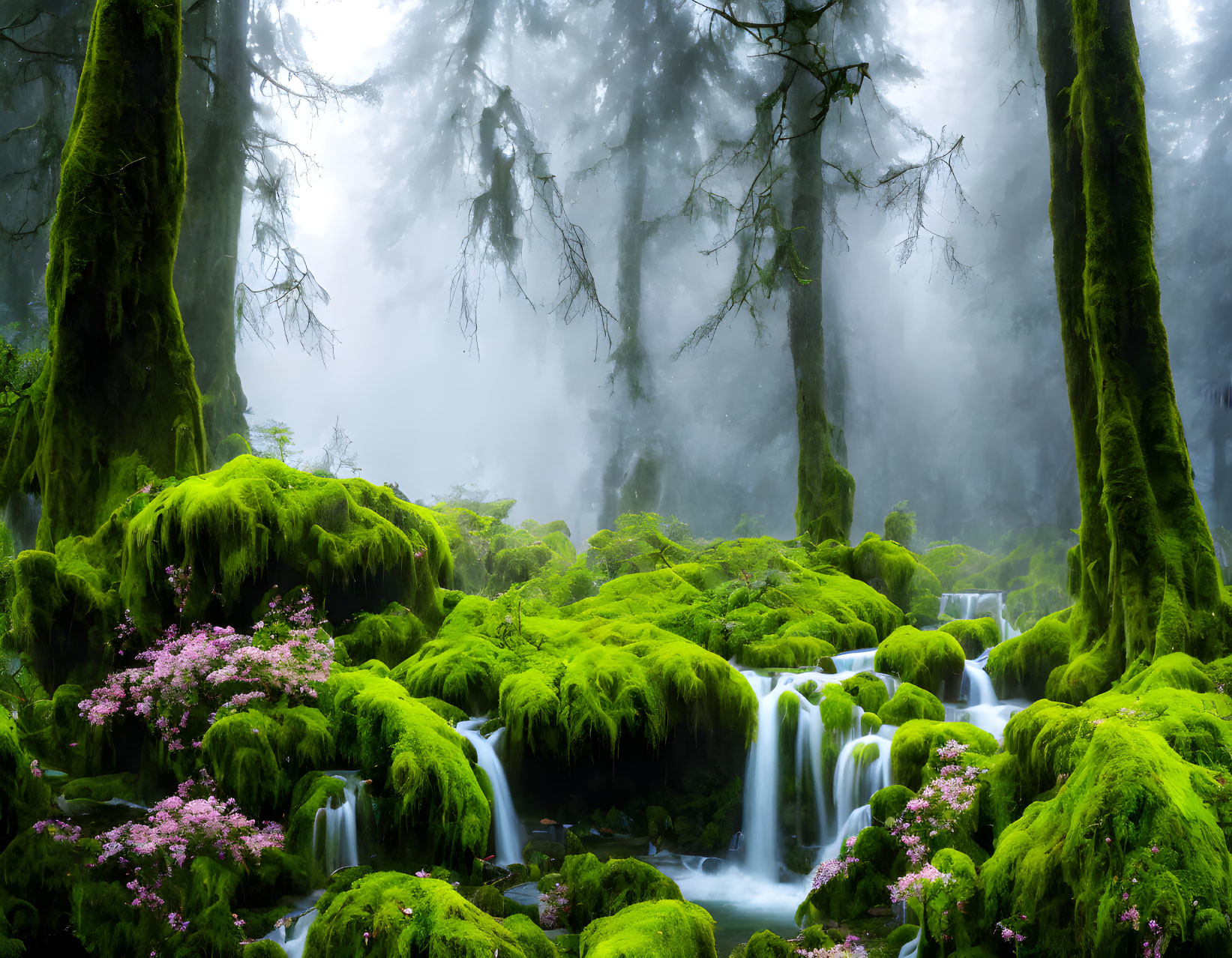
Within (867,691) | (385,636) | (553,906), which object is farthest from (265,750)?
(867,691)

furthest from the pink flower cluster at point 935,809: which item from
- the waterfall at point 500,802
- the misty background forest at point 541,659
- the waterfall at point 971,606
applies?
the waterfall at point 971,606

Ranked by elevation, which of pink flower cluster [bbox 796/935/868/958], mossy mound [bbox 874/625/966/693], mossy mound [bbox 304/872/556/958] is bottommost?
pink flower cluster [bbox 796/935/868/958]

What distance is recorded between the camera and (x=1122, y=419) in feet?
20.1

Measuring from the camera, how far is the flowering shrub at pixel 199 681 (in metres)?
5.13

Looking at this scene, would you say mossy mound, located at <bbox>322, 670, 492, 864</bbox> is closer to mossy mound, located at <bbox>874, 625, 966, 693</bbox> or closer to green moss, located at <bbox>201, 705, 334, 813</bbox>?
green moss, located at <bbox>201, 705, 334, 813</bbox>

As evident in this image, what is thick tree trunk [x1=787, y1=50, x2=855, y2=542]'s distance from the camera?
12.6 metres

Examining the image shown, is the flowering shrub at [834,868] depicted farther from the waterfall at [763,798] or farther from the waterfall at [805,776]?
the waterfall at [763,798]

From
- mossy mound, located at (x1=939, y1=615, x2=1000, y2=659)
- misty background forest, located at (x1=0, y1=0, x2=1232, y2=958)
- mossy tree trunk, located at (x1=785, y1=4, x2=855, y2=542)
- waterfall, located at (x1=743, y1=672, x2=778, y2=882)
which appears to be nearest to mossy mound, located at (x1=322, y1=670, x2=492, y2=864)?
misty background forest, located at (x1=0, y1=0, x2=1232, y2=958)

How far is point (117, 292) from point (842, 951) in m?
7.80

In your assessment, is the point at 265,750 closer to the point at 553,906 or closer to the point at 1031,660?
the point at 553,906

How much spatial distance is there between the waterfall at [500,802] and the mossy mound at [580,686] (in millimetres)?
200

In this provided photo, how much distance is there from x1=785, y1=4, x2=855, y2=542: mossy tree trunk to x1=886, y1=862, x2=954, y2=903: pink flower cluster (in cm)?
871

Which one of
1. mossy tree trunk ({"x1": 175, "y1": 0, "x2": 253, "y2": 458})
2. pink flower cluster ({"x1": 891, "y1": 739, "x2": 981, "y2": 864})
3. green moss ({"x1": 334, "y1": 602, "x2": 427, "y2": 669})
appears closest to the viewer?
pink flower cluster ({"x1": 891, "y1": 739, "x2": 981, "y2": 864})

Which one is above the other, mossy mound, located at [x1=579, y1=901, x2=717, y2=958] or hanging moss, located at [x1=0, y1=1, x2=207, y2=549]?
hanging moss, located at [x1=0, y1=1, x2=207, y2=549]
